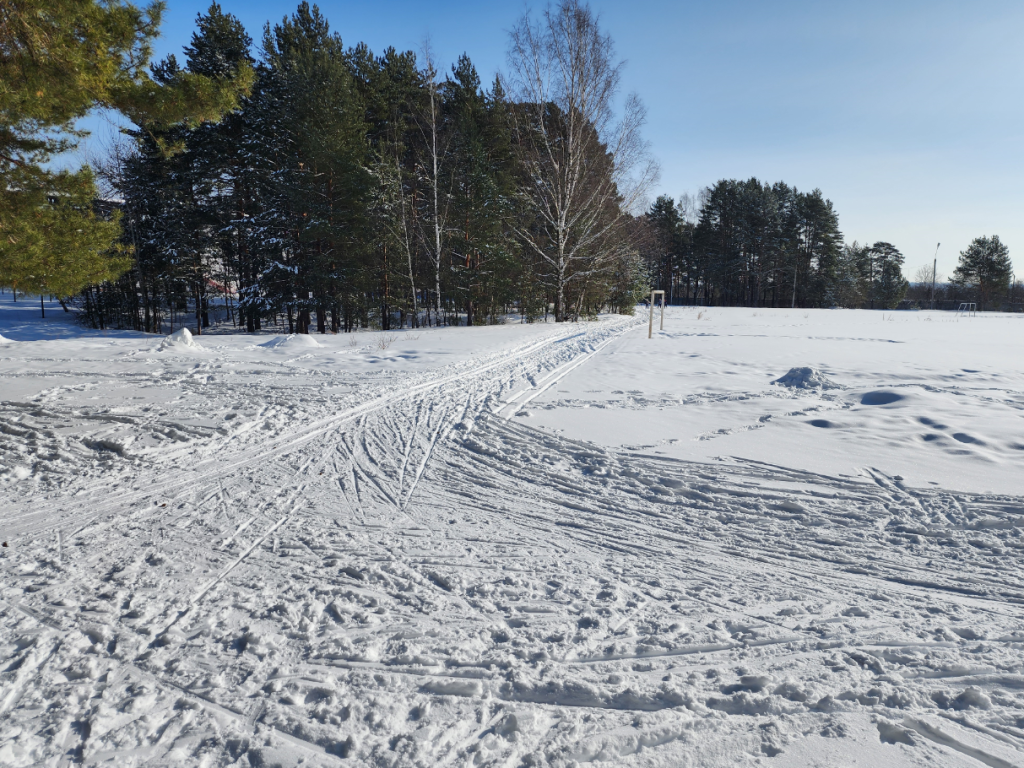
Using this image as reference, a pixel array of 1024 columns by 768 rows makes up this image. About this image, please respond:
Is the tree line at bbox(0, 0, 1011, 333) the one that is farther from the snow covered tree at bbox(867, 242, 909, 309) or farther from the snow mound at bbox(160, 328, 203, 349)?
the snow covered tree at bbox(867, 242, 909, 309)

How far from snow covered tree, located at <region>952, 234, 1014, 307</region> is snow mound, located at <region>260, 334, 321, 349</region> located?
6669cm

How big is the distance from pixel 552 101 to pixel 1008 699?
2034cm

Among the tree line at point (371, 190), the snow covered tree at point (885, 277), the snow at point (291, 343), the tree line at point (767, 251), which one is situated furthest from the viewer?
the snow covered tree at point (885, 277)

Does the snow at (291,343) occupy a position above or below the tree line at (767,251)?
below

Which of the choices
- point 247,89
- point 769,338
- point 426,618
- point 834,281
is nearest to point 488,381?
point 247,89

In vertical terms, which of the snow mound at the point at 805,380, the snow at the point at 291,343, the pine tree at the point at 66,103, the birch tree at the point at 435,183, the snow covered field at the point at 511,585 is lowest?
the snow covered field at the point at 511,585

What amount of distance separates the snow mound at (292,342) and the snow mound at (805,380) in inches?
378

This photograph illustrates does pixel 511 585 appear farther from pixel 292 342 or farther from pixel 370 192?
pixel 370 192

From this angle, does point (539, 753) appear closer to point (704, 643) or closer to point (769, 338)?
point (704, 643)

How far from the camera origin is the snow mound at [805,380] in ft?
25.2

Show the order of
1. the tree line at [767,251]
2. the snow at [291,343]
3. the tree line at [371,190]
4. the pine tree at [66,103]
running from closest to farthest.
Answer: the pine tree at [66,103]
the snow at [291,343]
the tree line at [371,190]
the tree line at [767,251]

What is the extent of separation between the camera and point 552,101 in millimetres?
18656

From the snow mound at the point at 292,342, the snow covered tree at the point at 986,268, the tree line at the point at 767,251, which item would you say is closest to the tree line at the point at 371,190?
the snow mound at the point at 292,342

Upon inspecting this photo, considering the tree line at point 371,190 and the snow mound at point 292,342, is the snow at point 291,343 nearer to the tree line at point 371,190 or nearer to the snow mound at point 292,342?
the snow mound at point 292,342
